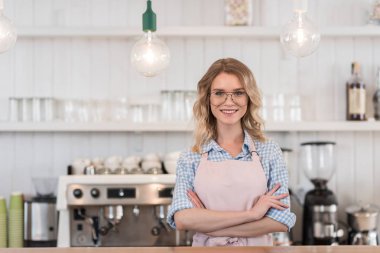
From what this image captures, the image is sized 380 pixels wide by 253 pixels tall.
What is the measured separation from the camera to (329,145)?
3.92 m

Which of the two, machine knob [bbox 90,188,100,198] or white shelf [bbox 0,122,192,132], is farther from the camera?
white shelf [bbox 0,122,192,132]

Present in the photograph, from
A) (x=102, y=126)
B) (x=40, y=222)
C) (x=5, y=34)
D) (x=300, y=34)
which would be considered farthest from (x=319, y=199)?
(x=5, y=34)

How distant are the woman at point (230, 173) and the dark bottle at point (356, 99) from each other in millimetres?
1833

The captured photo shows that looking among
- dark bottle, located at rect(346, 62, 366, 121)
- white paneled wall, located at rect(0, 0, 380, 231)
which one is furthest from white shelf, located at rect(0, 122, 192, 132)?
dark bottle, located at rect(346, 62, 366, 121)

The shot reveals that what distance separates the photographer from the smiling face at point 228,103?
2133mm

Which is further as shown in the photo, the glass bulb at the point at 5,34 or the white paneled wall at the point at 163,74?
the white paneled wall at the point at 163,74

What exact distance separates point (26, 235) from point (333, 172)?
1.75 m

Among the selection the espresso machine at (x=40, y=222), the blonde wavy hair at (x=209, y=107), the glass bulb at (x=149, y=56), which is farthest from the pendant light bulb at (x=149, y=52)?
the espresso machine at (x=40, y=222)

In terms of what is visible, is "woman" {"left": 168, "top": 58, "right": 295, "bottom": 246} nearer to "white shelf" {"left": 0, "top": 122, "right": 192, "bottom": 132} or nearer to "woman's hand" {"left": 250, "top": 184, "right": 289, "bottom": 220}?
"woman's hand" {"left": 250, "top": 184, "right": 289, "bottom": 220}

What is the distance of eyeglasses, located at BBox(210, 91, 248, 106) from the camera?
7.00ft

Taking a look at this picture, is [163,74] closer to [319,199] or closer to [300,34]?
[319,199]

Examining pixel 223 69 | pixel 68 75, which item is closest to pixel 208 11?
pixel 68 75

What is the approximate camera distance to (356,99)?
3945 mm

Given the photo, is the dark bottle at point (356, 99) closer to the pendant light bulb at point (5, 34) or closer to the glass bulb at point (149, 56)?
the glass bulb at point (149, 56)
